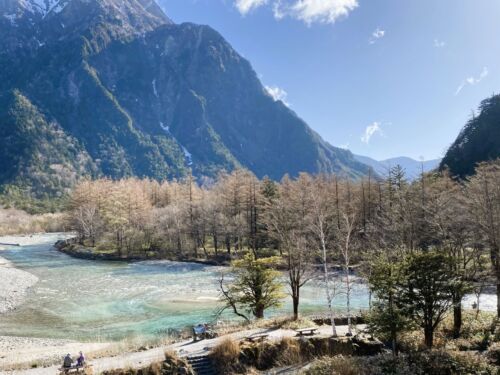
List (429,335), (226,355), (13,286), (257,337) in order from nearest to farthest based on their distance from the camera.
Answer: (226,355)
(429,335)
(257,337)
(13,286)

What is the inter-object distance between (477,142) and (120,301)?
105417 millimetres

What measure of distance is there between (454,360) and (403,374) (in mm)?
2626

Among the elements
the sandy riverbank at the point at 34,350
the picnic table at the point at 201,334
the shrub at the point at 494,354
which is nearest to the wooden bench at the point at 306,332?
the picnic table at the point at 201,334

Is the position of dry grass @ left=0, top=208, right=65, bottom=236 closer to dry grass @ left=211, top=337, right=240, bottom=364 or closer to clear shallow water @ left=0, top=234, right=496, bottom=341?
clear shallow water @ left=0, top=234, right=496, bottom=341

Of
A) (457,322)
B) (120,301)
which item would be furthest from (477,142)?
(120,301)

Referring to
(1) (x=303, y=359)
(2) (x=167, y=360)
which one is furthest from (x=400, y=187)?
(2) (x=167, y=360)

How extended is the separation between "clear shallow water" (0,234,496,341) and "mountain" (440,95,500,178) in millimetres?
77057

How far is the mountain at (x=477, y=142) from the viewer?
10950cm

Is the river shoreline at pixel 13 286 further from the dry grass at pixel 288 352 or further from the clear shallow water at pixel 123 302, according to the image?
the dry grass at pixel 288 352

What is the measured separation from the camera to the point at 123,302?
43.8m

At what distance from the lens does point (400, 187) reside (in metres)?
65.0

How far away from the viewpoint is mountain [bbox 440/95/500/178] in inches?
4311

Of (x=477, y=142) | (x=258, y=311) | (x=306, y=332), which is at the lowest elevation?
(x=258, y=311)

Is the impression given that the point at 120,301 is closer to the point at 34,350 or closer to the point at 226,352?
the point at 34,350
